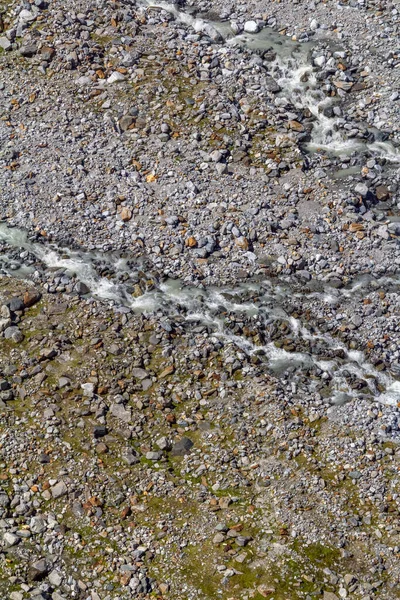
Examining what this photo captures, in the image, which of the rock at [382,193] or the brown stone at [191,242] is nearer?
the brown stone at [191,242]

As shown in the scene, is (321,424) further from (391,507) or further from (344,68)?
(344,68)

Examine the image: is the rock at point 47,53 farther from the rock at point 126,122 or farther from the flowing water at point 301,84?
the flowing water at point 301,84

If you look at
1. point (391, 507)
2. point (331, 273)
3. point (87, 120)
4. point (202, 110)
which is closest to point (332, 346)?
point (331, 273)

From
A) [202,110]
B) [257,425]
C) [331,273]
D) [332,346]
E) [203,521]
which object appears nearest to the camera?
[203,521]

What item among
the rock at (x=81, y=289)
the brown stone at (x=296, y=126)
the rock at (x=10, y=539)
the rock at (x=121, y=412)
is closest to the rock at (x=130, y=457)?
the rock at (x=121, y=412)

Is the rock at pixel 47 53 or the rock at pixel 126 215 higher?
the rock at pixel 47 53

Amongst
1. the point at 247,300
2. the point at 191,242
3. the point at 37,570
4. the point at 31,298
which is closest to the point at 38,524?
the point at 37,570

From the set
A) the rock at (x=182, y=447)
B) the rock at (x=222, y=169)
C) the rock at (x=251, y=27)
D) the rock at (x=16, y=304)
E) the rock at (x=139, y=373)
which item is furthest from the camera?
the rock at (x=251, y=27)
